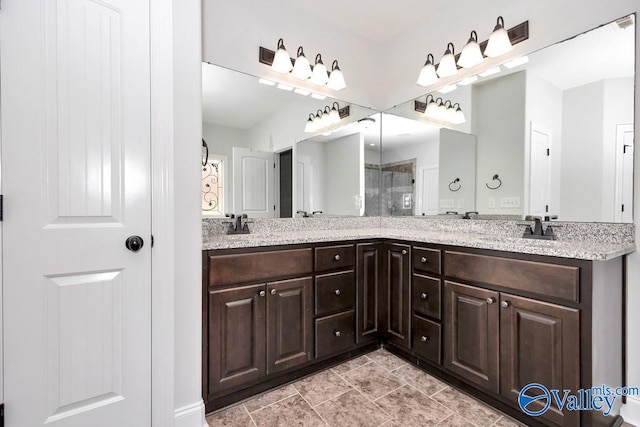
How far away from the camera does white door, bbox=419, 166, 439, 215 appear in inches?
98.7

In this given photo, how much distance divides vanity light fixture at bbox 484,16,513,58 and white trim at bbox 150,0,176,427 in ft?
6.46

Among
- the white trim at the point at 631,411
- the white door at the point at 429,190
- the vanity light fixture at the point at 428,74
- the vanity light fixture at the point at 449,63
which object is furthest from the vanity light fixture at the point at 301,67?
the white trim at the point at 631,411

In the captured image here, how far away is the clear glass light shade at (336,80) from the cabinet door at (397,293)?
1418 mm

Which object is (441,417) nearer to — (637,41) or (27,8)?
(637,41)

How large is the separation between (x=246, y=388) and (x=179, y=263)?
0.85 meters

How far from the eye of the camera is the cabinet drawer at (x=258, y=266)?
5.00 feet

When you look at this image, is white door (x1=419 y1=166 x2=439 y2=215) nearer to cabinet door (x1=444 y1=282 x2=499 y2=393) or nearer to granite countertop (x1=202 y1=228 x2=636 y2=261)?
granite countertop (x1=202 y1=228 x2=636 y2=261)

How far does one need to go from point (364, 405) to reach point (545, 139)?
1965mm

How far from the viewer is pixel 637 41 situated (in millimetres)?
1493

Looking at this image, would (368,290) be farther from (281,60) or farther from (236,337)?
(281,60)

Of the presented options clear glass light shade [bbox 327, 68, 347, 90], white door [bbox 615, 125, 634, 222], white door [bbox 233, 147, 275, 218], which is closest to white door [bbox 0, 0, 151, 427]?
white door [bbox 233, 147, 275, 218]

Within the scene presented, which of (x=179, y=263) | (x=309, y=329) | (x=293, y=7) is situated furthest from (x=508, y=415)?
→ (x=293, y=7)

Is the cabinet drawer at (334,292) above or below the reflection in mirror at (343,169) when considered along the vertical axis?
below

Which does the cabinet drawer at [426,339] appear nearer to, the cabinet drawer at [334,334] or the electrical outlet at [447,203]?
the cabinet drawer at [334,334]
